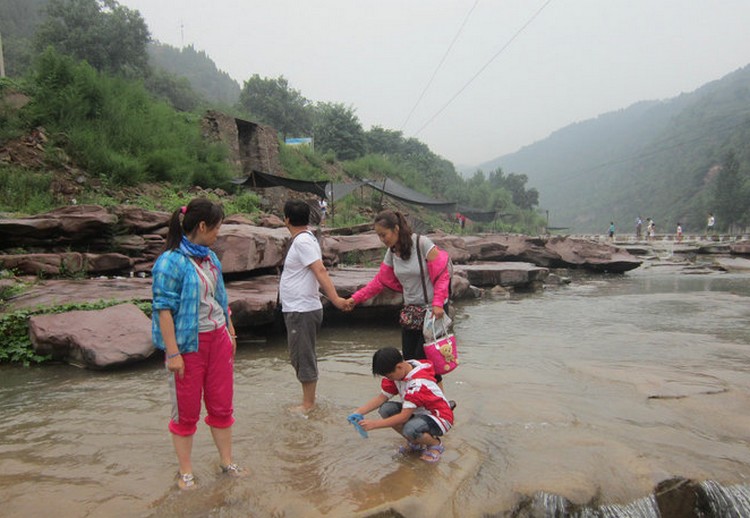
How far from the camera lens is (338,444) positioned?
338 centimetres

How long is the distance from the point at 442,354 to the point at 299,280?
119cm

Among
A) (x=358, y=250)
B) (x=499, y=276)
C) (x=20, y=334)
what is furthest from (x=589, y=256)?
(x=20, y=334)

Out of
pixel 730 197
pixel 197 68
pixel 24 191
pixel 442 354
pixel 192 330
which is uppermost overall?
pixel 197 68

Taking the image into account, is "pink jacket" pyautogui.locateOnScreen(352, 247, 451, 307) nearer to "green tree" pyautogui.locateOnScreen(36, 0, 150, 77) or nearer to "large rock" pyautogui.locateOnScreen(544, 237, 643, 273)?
"large rock" pyautogui.locateOnScreen(544, 237, 643, 273)

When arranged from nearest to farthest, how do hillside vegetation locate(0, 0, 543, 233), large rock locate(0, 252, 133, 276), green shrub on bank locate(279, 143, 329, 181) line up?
large rock locate(0, 252, 133, 276) → hillside vegetation locate(0, 0, 543, 233) → green shrub on bank locate(279, 143, 329, 181)

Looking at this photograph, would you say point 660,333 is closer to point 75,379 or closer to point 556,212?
point 75,379

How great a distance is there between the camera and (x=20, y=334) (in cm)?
547

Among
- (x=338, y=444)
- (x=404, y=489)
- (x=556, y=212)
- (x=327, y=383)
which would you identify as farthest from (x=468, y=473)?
(x=556, y=212)

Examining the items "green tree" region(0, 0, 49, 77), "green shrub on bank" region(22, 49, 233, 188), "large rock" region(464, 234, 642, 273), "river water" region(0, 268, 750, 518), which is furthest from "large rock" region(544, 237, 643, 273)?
"green tree" region(0, 0, 49, 77)

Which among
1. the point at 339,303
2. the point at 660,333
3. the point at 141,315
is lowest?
the point at 660,333

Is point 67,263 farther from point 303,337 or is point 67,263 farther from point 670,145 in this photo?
point 670,145

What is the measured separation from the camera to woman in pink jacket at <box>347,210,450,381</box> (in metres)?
3.58

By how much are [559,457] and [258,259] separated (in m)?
5.86

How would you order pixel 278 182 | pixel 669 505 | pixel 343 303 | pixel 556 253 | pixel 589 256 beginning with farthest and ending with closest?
pixel 556 253 < pixel 589 256 < pixel 278 182 < pixel 343 303 < pixel 669 505
